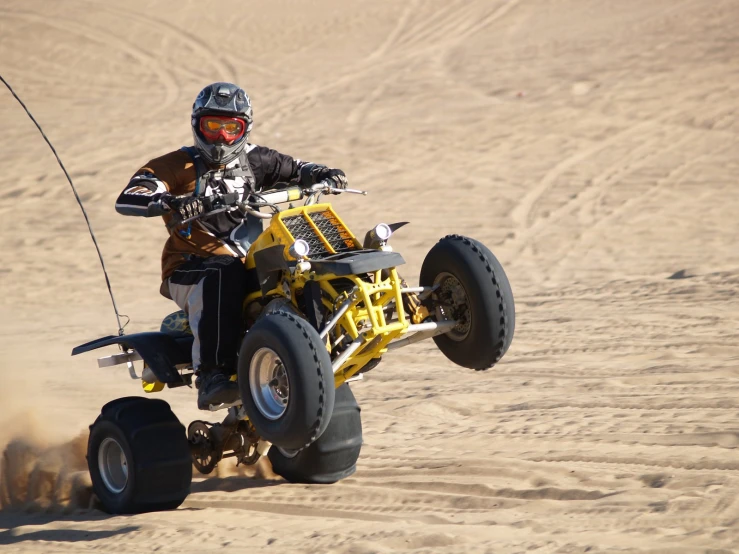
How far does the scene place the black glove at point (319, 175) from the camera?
682 cm

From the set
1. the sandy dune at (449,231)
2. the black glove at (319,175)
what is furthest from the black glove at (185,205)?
the sandy dune at (449,231)

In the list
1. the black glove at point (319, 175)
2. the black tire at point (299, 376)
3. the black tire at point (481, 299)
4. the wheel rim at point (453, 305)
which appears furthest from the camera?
the black glove at point (319, 175)

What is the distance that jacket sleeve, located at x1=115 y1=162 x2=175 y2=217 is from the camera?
6.11m

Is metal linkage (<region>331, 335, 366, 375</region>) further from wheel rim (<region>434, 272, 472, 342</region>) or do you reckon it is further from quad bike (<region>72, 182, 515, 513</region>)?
wheel rim (<region>434, 272, 472, 342</region>)

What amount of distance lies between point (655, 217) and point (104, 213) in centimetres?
867

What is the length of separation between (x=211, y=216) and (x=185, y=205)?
0.76 m

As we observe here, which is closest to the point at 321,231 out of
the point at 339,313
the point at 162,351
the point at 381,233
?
the point at 381,233

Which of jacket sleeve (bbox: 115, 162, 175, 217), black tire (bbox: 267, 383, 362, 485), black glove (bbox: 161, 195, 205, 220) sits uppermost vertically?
jacket sleeve (bbox: 115, 162, 175, 217)

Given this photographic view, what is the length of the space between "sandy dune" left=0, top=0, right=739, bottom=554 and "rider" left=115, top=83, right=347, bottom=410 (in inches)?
41.4

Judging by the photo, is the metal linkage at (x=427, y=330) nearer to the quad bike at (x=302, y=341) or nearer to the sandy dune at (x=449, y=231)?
the quad bike at (x=302, y=341)

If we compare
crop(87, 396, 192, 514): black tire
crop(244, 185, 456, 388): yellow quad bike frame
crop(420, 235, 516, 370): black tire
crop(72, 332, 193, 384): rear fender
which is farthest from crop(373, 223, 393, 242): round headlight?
crop(87, 396, 192, 514): black tire

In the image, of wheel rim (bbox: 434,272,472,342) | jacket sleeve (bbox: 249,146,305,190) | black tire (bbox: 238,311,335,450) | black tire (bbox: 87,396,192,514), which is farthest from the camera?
jacket sleeve (bbox: 249,146,305,190)

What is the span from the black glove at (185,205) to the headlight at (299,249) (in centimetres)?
57

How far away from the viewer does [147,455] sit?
6.68 metres
